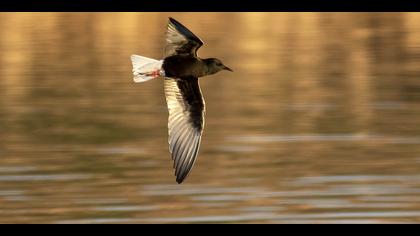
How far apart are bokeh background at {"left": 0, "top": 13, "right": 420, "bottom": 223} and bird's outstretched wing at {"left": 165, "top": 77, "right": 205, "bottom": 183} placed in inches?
35.4

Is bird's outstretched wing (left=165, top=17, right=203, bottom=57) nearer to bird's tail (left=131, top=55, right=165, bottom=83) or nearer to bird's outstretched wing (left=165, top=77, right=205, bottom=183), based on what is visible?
bird's tail (left=131, top=55, right=165, bottom=83)

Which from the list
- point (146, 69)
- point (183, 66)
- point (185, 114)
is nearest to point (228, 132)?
point (185, 114)

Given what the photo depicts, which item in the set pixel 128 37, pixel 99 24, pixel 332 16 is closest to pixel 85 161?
pixel 128 37

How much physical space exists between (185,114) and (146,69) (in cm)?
72

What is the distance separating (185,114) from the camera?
9422mm

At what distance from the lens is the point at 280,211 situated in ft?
34.3

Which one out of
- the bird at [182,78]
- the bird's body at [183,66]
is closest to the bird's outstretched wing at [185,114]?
the bird at [182,78]

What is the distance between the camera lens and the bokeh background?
10656 millimetres

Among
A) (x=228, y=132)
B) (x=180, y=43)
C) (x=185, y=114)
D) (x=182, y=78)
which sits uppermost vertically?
(x=180, y=43)

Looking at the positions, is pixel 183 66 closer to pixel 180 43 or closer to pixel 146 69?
pixel 180 43

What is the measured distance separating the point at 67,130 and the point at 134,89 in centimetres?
332

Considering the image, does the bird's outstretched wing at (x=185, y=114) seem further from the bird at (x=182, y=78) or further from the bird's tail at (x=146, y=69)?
the bird's tail at (x=146, y=69)

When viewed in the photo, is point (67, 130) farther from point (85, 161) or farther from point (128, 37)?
point (128, 37)
